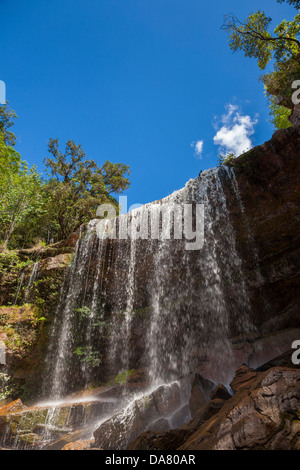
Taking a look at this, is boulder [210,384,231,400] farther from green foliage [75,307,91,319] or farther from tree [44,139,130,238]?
tree [44,139,130,238]

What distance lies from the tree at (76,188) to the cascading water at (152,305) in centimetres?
482

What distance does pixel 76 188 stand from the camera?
18516 mm

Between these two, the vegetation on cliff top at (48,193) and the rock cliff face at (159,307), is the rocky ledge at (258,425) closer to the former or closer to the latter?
the rock cliff face at (159,307)

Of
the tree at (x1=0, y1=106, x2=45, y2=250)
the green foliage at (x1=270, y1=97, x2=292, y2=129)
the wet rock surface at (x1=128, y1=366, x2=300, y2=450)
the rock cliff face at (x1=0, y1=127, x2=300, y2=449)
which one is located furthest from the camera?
the green foliage at (x1=270, y1=97, x2=292, y2=129)

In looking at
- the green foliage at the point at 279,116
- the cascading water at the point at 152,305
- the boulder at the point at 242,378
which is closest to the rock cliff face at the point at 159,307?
the cascading water at the point at 152,305

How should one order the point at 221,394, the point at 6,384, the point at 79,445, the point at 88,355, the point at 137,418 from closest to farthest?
1. the point at 221,394
2. the point at 79,445
3. the point at 137,418
4. the point at 6,384
5. the point at 88,355

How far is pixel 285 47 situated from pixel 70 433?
18236 millimetres

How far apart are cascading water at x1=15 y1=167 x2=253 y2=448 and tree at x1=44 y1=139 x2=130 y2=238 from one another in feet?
15.8

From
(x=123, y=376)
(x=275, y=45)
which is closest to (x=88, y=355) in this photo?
(x=123, y=376)

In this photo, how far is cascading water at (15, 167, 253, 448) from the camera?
9875mm

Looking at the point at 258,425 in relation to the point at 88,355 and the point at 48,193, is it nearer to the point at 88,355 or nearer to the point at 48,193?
the point at 88,355

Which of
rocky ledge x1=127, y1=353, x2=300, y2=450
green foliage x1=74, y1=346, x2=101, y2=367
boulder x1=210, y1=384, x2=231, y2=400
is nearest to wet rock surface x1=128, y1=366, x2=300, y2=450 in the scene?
rocky ledge x1=127, y1=353, x2=300, y2=450

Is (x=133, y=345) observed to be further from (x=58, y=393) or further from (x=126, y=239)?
(x=126, y=239)

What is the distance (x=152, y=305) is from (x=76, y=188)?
11.9 meters
